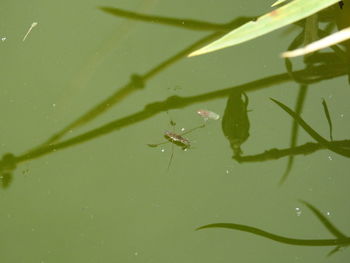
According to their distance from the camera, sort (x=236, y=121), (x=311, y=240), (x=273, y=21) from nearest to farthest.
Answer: (x=273, y=21)
(x=311, y=240)
(x=236, y=121)

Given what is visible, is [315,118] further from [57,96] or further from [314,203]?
[57,96]

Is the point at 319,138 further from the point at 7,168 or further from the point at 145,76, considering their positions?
the point at 7,168

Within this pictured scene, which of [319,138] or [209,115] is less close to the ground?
[209,115]

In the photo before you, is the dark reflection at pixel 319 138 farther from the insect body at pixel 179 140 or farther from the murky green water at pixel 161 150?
the insect body at pixel 179 140

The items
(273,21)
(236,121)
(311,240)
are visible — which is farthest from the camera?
(236,121)

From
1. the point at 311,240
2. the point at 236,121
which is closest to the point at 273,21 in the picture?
the point at 236,121

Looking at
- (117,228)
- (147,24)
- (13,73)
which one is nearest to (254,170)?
(117,228)
